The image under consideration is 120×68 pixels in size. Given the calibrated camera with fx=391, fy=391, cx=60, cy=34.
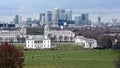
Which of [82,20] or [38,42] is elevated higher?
[82,20]

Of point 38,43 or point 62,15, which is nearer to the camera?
point 38,43

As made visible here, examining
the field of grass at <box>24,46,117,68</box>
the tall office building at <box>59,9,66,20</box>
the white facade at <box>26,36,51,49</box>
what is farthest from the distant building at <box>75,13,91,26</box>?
the field of grass at <box>24,46,117,68</box>

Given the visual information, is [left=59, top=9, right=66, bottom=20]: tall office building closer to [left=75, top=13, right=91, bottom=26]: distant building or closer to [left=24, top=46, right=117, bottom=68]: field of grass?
[left=75, top=13, right=91, bottom=26]: distant building

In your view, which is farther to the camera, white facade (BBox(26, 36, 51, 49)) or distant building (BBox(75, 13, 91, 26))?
distant building (BBox(75, 13, 91, 26))

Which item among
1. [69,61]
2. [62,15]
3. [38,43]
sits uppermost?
[62,15]

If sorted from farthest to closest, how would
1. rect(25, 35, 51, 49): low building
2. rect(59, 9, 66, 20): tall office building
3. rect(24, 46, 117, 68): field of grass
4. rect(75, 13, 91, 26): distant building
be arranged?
rect(75, 13, 91, 26): distant building
rect(59, 9, 66, 20): tall office building
rect(25, 35, 51, 49): low building
rect(24, 46, 117, 68): field of grass

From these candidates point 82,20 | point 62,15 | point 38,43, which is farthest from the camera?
point 82,20

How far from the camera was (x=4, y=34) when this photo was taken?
3150 inches

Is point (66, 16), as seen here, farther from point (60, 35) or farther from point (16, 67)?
point (16, 67)

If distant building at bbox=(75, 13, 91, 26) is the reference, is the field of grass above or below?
below

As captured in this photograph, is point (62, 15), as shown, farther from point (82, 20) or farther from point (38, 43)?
point (38, 43)

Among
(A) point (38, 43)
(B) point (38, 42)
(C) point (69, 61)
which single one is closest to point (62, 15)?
(B) point (38, 42)

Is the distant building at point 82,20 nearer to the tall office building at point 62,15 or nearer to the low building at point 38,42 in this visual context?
the tall office building at point 62,15

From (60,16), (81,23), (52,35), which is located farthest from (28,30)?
(81,23)
